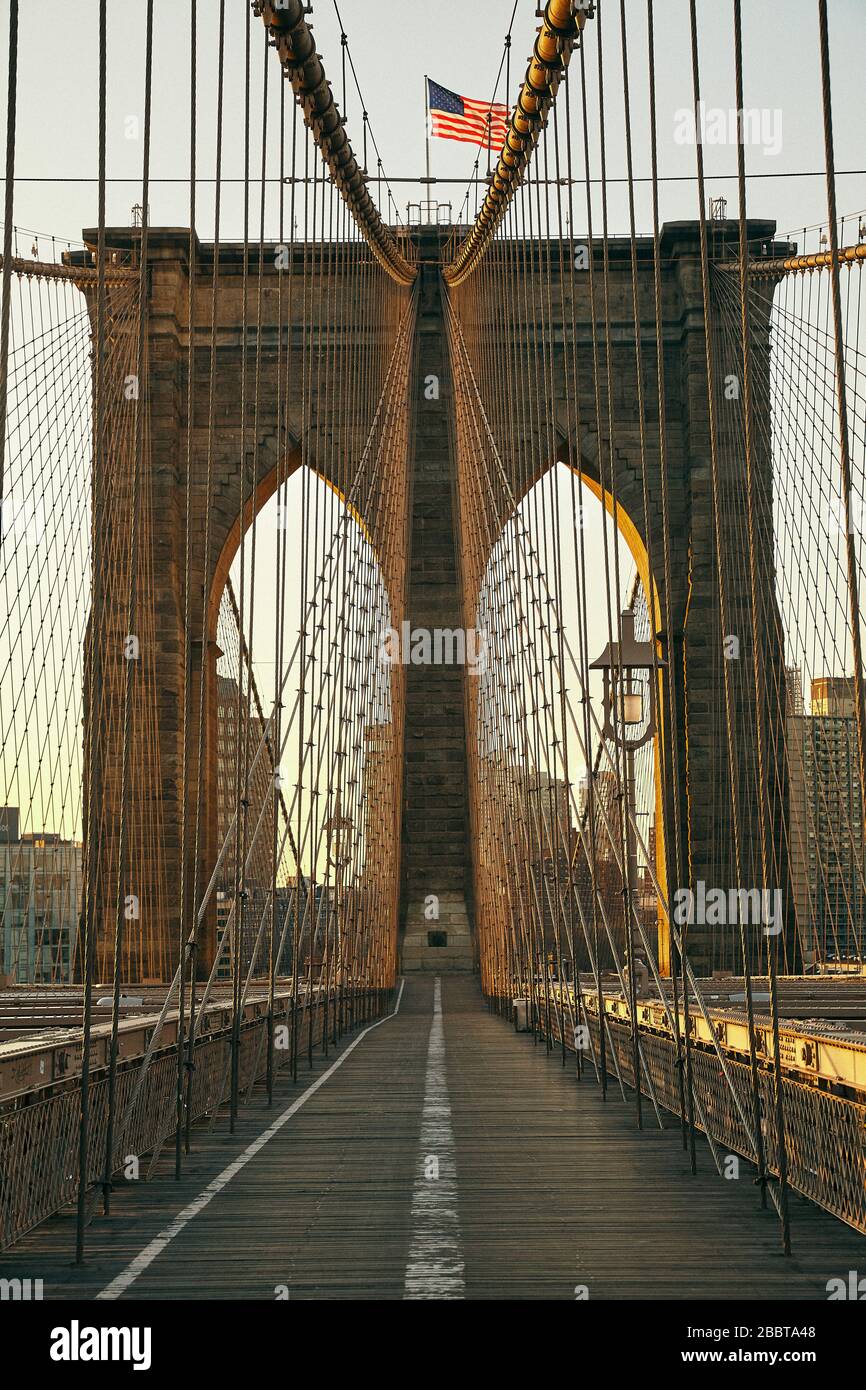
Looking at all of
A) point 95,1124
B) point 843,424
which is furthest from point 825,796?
point 843,424

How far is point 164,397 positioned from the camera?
25375 mm

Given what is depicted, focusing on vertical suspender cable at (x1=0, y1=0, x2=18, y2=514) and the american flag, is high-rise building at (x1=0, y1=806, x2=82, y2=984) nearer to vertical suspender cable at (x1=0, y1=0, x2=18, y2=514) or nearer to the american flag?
vertical suspender cable at (x1=0, y1=0, x2=18, y2=514)

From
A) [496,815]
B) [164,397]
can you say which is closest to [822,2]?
[496,815]

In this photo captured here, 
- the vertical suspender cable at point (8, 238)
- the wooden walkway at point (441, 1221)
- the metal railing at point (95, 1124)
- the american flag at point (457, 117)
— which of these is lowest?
the wooden walkway at point (441, 1221)

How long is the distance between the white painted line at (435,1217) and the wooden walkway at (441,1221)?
0.01 meters

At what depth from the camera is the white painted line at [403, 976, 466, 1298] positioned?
4406mm

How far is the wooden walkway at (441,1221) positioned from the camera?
4430mm

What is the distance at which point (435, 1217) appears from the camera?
5523mm

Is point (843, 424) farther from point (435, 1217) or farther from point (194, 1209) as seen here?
point (194, 1209)

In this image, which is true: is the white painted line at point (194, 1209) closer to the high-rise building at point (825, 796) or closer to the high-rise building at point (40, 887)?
the high-rise building at point (40, 887)

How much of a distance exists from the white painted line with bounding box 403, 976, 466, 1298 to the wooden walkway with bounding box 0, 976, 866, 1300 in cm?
1

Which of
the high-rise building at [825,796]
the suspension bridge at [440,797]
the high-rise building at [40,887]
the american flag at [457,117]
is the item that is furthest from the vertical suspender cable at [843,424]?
the american flag at [457,117]
